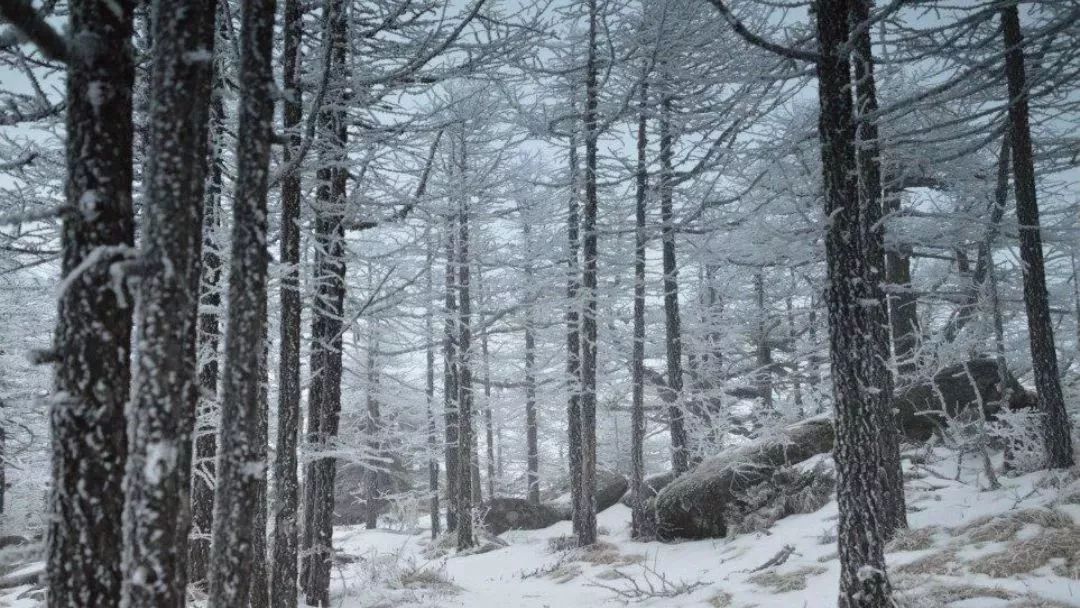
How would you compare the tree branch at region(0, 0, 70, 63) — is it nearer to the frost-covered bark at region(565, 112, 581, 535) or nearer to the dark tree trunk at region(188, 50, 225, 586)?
the dark tree trunk at region(188, 50, 225, 586)

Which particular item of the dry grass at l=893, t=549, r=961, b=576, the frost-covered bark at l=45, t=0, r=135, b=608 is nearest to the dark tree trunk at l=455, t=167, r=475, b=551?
the dry grass at l=893, t=549, r=961, b=576

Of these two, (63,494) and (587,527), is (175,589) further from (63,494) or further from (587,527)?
(587,527)

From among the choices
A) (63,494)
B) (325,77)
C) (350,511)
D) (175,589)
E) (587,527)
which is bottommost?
(350,511)

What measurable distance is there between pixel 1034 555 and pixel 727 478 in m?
6.23

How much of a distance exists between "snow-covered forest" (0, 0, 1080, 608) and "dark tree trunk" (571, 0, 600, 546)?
3.3 inches

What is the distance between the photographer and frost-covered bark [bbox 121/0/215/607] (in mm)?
2305

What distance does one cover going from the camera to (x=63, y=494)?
2.42 m

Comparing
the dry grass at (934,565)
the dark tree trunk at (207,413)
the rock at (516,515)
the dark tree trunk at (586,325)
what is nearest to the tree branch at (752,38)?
the dry grass at (934,565)

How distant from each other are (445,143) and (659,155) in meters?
5.08

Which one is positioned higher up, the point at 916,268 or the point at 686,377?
the point at 916,268

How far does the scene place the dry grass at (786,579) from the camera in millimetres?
6293

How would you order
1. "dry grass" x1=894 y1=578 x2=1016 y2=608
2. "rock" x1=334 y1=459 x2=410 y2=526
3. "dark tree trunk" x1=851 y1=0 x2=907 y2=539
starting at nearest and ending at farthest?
"dry grass" x1=894 y1=578 x2=1016 y2=608
"dark tree trunk" x1=851 y1=0 x2=907 y2=539
"rock" x1=334 y1=459 x2=410 y2=526

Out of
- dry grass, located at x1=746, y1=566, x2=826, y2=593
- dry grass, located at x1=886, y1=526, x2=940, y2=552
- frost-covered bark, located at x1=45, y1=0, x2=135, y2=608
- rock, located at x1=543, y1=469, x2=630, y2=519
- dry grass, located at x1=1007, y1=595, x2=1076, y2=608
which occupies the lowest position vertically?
→ rock, located at x1=543, y1=469, x2=630, y2=519

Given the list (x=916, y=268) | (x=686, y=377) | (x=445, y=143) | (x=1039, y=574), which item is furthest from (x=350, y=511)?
(x=1039, y=574)
